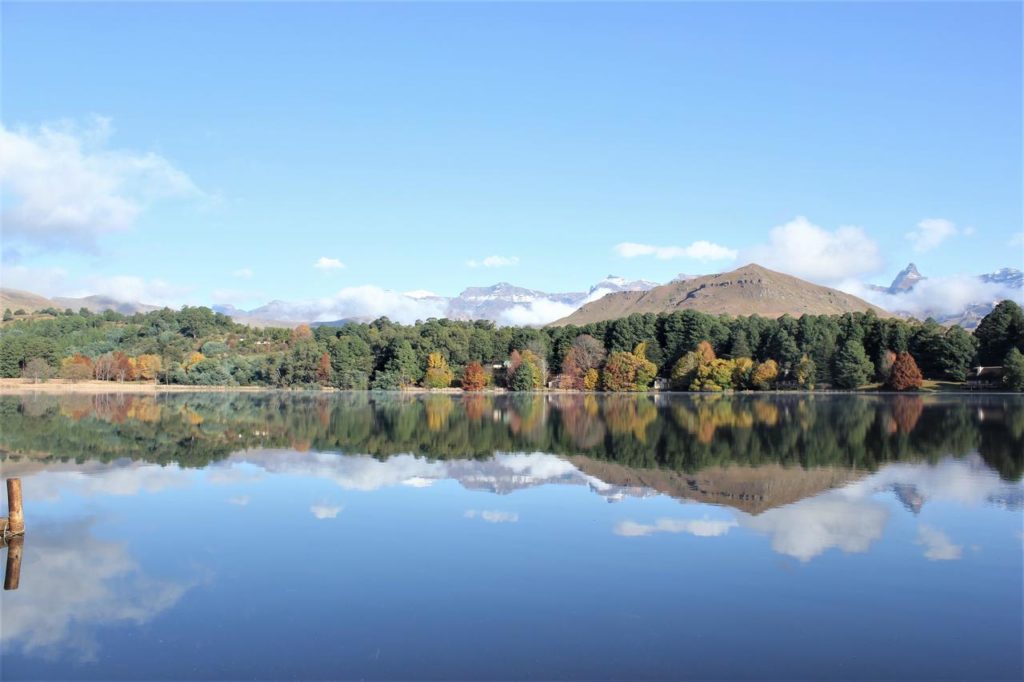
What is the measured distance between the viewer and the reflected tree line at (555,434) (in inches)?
1366

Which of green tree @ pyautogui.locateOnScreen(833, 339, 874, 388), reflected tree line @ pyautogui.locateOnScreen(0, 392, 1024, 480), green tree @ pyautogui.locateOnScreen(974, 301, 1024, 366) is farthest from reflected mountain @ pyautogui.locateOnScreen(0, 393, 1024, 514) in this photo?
green tree @ pyautogui.locateOnScreen(974, 301, 1024, 366)

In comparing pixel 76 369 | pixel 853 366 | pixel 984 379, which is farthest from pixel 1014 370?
pixel 76 369

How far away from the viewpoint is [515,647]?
1177cm

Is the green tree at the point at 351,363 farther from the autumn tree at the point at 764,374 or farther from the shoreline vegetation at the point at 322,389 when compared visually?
the autumn tree at the point at 764,374

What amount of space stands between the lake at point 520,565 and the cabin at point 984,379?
255ft


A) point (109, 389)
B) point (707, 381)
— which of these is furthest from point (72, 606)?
point (109, 389)

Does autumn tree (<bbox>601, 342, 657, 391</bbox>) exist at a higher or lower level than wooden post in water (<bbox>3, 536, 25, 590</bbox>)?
higher

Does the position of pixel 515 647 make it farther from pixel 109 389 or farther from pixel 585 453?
pixel 109 389

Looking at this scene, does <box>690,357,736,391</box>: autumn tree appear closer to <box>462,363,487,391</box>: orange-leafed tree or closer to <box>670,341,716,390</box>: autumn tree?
<box>670,341,716,390</box>: autumn tree

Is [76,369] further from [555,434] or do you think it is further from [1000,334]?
[1000,334]

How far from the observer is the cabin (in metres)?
103

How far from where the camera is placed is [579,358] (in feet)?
389

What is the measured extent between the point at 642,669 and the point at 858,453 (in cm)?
2745

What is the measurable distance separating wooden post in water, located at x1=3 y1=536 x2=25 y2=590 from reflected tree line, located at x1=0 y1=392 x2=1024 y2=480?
15.4 meters
